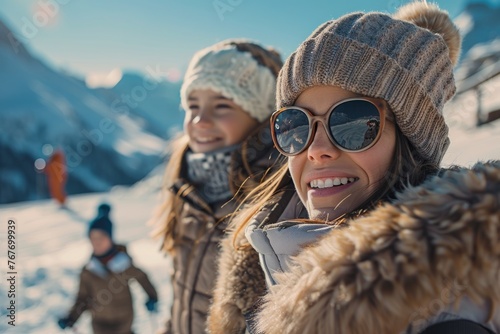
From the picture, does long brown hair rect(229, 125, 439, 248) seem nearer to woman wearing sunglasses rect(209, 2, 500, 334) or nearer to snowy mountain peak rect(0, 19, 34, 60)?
woman wearing sunglasses rect(209, 2, 500, 334)

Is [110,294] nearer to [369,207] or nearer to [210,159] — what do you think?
[210,159]

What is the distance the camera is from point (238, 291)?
1.27 meters

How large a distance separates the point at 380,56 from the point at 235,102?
3.78ft

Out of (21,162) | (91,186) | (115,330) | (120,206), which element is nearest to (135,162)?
(91,186)

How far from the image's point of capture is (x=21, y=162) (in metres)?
30.3

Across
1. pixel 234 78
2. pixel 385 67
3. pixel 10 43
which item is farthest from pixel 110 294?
pixel 10 43

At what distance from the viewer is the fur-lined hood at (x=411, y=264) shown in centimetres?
68

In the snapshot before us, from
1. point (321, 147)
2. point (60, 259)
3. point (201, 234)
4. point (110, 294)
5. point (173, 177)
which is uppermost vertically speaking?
point (321, 147)

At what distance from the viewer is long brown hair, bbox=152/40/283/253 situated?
7.21ft

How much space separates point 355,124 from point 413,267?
0.39 meters

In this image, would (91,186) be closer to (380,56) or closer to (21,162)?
(21,162)

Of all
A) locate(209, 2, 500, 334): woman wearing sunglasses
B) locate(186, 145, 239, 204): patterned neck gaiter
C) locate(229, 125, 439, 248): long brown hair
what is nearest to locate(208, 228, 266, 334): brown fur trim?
locate(209, 2, 500, 334): woman wearing sunglasses

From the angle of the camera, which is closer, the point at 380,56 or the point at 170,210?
the point at 380,56

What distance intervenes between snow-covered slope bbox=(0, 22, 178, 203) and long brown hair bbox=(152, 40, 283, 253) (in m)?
23.2
